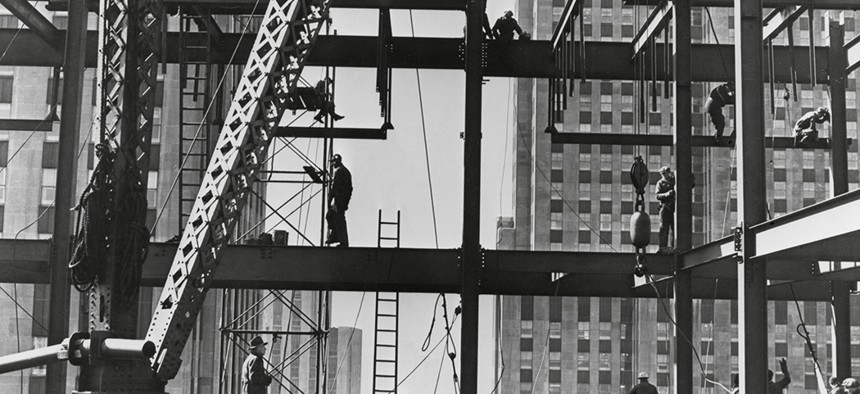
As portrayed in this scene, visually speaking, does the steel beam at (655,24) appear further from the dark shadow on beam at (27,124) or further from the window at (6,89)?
the window at (6,89)

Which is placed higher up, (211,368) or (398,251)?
(398,251)

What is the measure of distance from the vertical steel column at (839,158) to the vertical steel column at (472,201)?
7.40 m

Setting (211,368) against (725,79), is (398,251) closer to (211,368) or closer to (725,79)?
(725,79)

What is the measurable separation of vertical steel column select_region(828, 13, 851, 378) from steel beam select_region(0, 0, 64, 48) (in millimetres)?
15536

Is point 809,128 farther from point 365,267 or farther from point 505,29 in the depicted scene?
point 365,267

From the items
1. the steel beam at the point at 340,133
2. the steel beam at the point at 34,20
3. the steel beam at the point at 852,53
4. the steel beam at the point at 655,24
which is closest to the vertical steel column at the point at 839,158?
the steel beam at the point at 852,53

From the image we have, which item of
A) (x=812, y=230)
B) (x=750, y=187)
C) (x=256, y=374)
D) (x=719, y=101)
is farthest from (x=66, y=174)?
(x=719, y=101)

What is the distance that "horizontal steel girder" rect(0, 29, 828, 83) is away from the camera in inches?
868

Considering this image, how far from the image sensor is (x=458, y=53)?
22.0 m

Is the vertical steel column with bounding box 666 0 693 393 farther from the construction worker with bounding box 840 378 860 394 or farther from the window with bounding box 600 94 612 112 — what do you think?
the window with bounding box 600 94 612 112

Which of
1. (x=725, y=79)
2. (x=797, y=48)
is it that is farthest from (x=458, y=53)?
(x=797, y=48)

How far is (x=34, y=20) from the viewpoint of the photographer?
1986 cm

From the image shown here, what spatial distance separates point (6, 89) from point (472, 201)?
37.6 meters

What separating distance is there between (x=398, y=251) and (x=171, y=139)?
107ft
